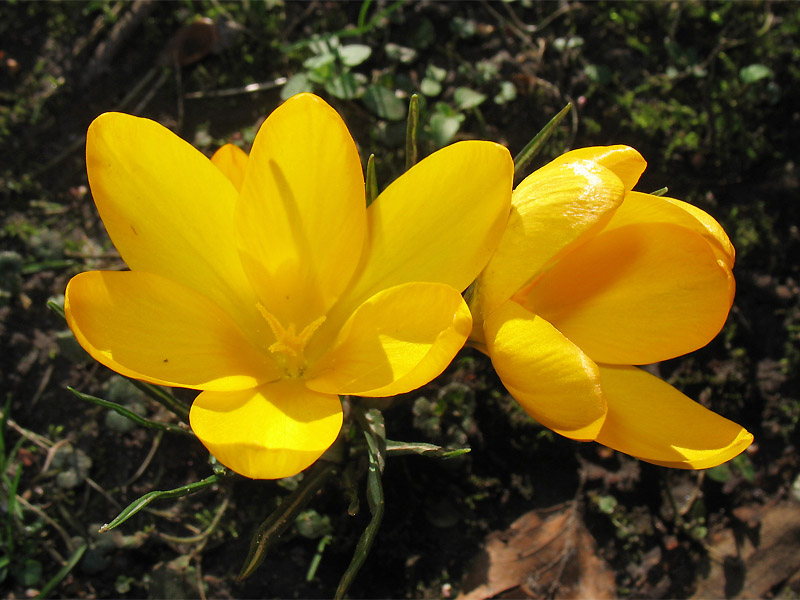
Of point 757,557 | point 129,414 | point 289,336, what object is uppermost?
point 289,336

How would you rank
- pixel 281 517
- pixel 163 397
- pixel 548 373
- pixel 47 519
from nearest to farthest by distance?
pixel 548 373, pixel 281 517, pixel 163 397, pixel 47 519

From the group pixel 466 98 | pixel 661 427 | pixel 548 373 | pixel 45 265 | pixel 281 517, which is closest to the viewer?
pixel 548 373

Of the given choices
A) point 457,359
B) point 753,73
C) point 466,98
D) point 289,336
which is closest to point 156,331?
point 289,336

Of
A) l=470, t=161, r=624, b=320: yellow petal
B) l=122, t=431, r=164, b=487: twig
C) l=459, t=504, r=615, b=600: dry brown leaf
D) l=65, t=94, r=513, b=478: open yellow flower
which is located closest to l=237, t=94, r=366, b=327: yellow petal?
l=65, t=94, r=513, b=478: open yellow flower

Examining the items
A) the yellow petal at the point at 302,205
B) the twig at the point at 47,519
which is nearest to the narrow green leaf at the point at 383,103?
the yellow petal at the point at 302,205

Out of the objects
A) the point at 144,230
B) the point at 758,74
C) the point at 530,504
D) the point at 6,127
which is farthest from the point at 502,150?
the point at 6,127

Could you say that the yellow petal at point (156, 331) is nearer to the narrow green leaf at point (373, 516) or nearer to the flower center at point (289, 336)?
the flower center at point (289, 336)

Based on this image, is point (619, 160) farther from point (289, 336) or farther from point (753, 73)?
point (753, 73)

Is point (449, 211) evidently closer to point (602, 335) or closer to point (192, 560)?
point (602, 335)
